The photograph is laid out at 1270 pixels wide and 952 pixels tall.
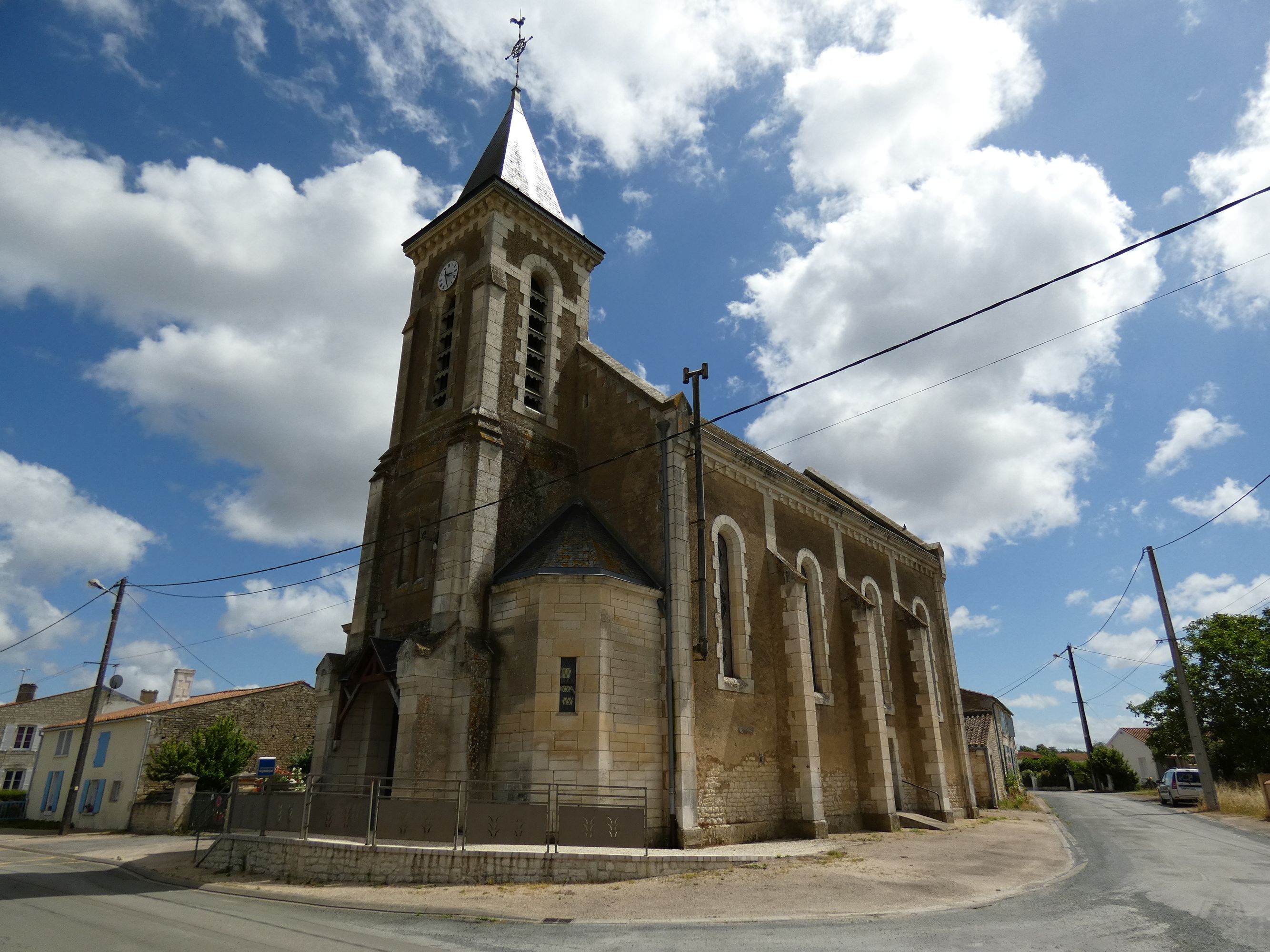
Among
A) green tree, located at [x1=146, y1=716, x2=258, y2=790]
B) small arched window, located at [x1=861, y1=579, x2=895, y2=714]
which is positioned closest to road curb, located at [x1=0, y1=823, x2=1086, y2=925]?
small arched window, located at [x1=861, y1=579, x2=895, y2=714]

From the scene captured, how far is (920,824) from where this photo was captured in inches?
811

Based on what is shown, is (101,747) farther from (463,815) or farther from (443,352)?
(463,815)

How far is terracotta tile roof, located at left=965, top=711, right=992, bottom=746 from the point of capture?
33.6 m

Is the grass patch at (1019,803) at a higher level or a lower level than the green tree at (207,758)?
lower

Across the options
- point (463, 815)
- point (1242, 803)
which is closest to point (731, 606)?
point (463, 815)

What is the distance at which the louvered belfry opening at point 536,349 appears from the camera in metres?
19.8

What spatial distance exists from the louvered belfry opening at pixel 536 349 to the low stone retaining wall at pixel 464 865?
1100 centimetres

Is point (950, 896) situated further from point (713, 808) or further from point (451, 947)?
point (451, 947)

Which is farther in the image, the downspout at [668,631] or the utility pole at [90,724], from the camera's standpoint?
the utility pole at [90,724]

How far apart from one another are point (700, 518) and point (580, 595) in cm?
338

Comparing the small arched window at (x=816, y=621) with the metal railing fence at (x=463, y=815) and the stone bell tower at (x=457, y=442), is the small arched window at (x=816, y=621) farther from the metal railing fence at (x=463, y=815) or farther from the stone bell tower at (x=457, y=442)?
the stone bell tower at (x=457, y=442)

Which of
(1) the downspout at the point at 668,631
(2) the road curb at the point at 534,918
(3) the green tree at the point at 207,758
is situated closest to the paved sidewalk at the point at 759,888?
(2) the road curb at the point at 534,918

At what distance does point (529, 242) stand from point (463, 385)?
4.87 meters

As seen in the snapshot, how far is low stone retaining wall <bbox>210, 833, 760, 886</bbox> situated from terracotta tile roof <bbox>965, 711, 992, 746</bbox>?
24303 mm
